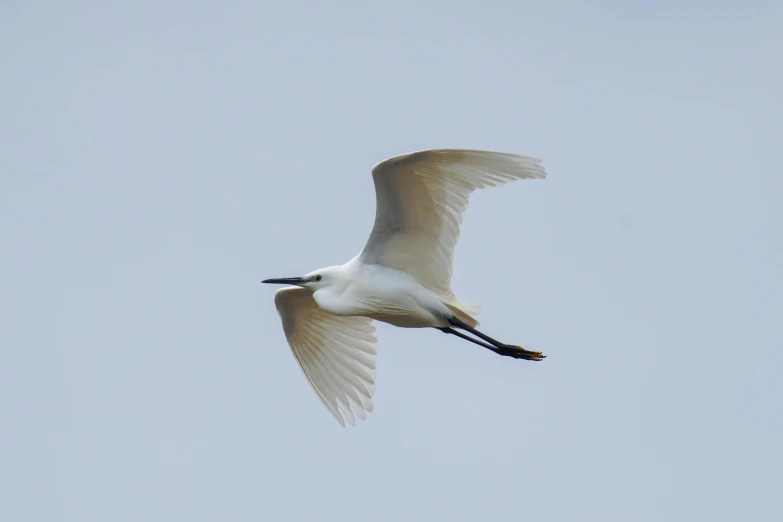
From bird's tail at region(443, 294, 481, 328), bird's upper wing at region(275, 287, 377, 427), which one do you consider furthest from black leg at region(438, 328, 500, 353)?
bird's upper wing at region(275, 287, 377, 427)

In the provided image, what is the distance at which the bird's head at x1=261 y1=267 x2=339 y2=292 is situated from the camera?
44.8ft

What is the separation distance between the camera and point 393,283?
1333 centimetres

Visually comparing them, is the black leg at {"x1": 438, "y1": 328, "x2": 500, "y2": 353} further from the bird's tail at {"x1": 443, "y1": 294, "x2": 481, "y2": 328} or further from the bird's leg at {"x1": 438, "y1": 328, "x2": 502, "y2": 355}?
the bird's tail at {"x1": 443, "y1": 294, "x2": 481, "y2": 328}

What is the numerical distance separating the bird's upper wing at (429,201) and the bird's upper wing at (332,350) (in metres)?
1.46

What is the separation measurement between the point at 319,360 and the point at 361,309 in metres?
1.57

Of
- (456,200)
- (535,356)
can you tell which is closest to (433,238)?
(456,200)

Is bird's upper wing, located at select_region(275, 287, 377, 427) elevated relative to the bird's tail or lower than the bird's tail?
lower

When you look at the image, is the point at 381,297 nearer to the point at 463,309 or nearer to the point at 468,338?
the point at 463,309

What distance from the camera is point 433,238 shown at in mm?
13297

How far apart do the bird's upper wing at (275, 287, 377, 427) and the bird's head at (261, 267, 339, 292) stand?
499mm

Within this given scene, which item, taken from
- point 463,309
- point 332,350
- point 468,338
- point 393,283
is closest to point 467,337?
point 468,338

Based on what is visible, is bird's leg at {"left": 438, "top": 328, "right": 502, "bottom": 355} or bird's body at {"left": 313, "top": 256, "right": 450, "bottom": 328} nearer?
bird's body at {"left": 313, "top": 256, "right": 450, "bottom": 328}

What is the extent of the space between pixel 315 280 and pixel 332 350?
1.26 metres

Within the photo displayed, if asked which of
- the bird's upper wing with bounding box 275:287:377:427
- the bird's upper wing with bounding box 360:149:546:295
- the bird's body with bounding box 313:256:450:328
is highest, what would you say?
the bird's upper wing with bounding box 360:149:546:295
